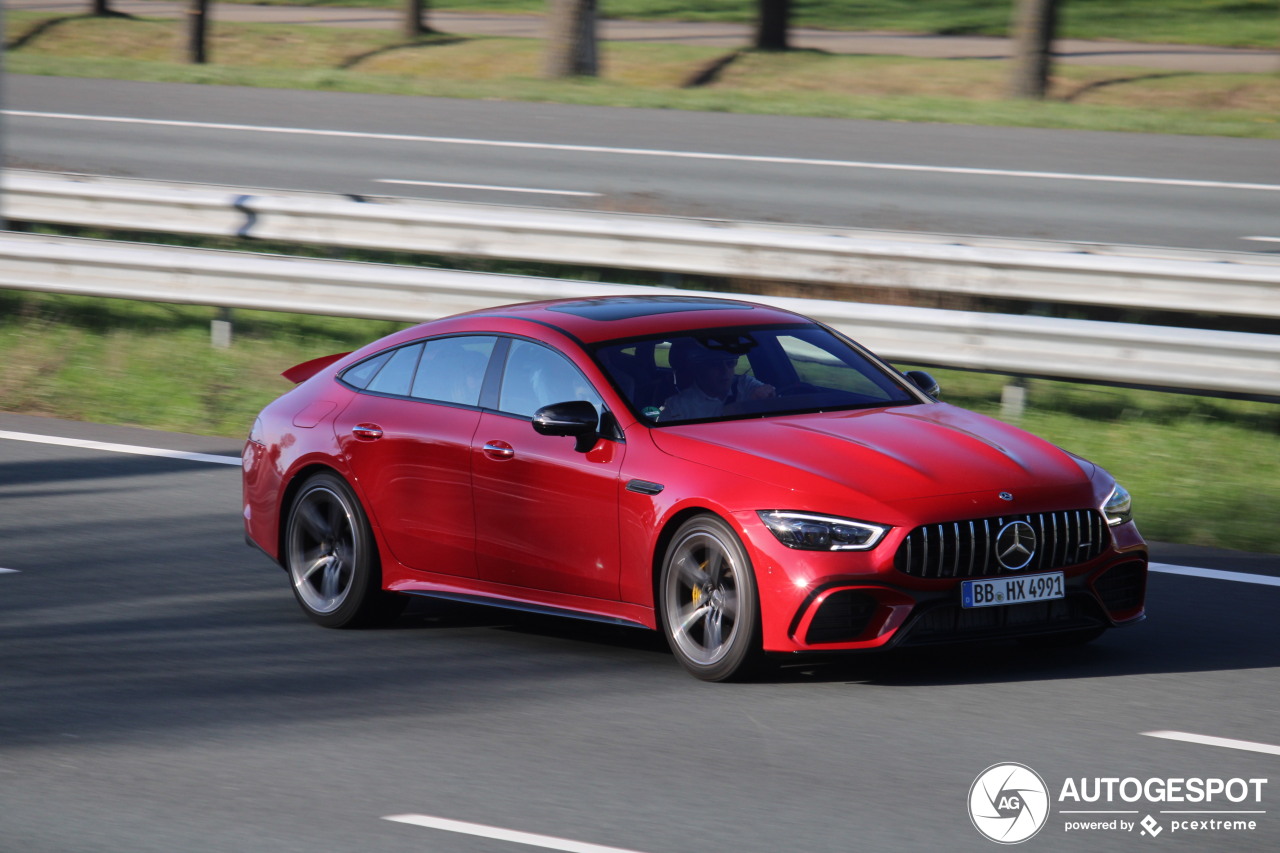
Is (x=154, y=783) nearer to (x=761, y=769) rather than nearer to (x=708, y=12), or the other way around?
(x=761, y=769)

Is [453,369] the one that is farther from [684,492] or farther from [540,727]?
[540,727]

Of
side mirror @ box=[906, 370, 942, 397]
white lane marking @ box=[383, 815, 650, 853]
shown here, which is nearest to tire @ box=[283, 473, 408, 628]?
side mirror @ box=[906, 370, 942, 397]

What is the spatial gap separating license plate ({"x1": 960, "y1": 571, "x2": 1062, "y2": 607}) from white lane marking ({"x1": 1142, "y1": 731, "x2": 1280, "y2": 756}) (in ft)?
2.28

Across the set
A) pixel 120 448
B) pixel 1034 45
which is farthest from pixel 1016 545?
pixel 1034 45

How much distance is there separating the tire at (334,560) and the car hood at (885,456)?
63.8 inches

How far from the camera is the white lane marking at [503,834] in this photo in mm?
5172

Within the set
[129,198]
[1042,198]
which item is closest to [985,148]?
[1042,198]

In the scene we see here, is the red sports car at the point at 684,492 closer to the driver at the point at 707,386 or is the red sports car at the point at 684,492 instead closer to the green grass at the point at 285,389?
the driver at the point at 707,386

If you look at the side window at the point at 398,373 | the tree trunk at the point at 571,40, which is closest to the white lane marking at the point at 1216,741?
the side window at the point at 398,373

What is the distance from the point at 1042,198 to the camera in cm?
1942

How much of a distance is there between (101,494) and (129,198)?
565cm

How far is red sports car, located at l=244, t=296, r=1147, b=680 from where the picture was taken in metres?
6.65

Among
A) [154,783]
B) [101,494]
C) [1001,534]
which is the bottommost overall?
[101,494]

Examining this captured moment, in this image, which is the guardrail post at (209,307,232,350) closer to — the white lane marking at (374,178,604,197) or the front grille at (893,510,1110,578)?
the white lane marking at (374,178,604,197)
